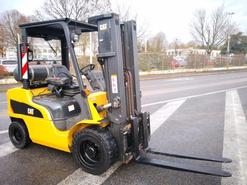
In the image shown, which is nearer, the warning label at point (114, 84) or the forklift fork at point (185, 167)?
the forklift fork at point (185, 167)

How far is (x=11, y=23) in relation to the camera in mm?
36719

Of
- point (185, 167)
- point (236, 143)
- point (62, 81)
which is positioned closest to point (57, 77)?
point (62, 81)

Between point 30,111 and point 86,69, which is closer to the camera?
point 86,69

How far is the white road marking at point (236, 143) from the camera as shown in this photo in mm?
3184

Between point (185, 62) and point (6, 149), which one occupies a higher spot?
point (185, 62)

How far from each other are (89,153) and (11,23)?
40429 millimetres

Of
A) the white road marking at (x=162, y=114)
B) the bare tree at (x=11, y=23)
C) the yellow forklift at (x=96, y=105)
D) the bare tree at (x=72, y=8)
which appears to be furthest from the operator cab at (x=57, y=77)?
the bare tree at (x=11, y=23)

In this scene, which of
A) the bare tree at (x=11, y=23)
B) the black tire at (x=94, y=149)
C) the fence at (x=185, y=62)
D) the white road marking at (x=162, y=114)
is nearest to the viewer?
the black tire at (x=94, y=149)

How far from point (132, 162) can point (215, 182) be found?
1292 millimetres

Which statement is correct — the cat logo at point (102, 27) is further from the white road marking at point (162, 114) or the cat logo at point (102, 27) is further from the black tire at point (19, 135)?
the white road marking at point (162, 114)

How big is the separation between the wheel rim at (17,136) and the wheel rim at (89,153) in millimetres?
1628

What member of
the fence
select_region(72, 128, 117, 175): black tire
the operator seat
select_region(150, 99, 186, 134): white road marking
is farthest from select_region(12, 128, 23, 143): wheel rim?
the fence

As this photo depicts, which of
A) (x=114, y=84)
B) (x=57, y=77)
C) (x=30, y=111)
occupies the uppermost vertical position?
(x=57, y=77)

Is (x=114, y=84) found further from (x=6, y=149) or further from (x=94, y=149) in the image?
(x=6, y=149)
